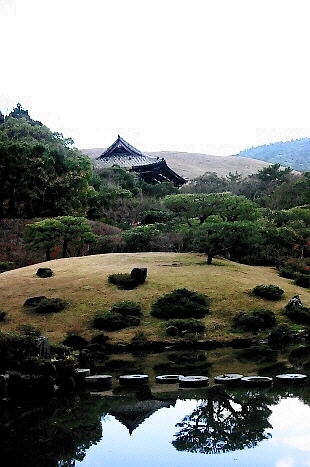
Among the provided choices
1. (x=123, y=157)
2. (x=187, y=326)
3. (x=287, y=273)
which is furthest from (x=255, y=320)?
(x=123, y=157)

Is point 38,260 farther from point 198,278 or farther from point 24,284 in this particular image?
point 198,278

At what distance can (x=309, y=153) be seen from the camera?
6112 inches

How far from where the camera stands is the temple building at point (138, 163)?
5816 cm

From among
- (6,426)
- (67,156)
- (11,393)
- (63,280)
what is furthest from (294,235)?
(6,426)

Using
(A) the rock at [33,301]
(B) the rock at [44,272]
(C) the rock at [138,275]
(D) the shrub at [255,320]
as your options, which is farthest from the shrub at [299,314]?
(B) the rock at [44,272]

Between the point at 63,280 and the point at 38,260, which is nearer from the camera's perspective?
the point at 63,280

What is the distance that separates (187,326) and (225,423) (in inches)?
400

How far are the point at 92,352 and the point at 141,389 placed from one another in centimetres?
565

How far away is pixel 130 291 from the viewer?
79.7 ft

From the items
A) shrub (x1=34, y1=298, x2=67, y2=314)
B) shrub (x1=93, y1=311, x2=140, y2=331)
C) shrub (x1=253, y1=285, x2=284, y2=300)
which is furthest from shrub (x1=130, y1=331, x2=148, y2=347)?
shrub (x1=253, y1=285, x2=284, y2=300)

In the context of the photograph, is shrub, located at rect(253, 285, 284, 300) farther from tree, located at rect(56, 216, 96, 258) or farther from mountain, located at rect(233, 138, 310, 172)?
mountain, located at rect(233, 138, 310, 172)

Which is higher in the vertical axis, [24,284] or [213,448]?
[213,448]

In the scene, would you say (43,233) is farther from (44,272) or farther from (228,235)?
(228,235)

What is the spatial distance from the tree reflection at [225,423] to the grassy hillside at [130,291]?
8.05 m
